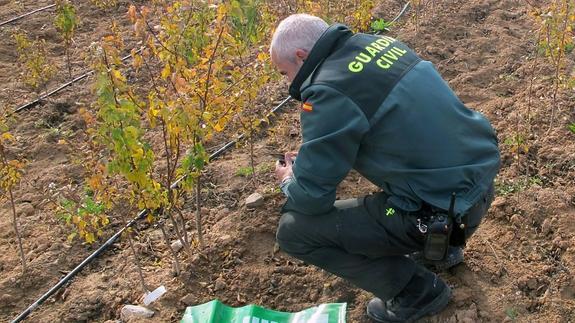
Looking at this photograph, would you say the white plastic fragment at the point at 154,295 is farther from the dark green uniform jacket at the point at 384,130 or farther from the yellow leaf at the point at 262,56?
the yellow leaf at the point at 262,56

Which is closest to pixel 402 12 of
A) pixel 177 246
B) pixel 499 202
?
pixel 499 202

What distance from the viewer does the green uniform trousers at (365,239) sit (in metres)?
2.72

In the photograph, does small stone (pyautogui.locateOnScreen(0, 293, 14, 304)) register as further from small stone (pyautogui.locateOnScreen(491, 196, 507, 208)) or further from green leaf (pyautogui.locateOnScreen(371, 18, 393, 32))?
green leaf (pyautogui.locateOnScreen(371, 18, 393, 32))

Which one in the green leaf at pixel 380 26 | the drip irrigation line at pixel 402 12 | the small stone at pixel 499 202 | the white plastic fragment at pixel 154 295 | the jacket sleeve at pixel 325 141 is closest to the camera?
the jacket sleeve at pixel 325 141

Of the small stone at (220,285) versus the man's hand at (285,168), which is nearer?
the man's hand at (285,168)

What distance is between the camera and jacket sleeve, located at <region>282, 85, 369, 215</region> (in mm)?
2471

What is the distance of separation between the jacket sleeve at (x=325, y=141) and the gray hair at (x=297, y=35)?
0.75 ft

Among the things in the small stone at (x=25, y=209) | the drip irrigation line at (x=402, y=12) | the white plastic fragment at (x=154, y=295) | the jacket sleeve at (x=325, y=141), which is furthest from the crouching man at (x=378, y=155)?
the drip irrigation line at (x=402, y=12)

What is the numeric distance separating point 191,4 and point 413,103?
142 centimetres

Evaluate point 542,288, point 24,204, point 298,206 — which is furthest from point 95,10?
point 542,288

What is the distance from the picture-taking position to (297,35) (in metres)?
2.64

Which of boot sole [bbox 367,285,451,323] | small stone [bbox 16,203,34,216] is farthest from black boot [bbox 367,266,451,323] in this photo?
small stone [bbox 16,203,34,216]

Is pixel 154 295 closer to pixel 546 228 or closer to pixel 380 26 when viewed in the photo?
pixel 546 228

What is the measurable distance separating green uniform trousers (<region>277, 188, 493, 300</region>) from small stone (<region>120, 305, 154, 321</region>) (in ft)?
2.88
